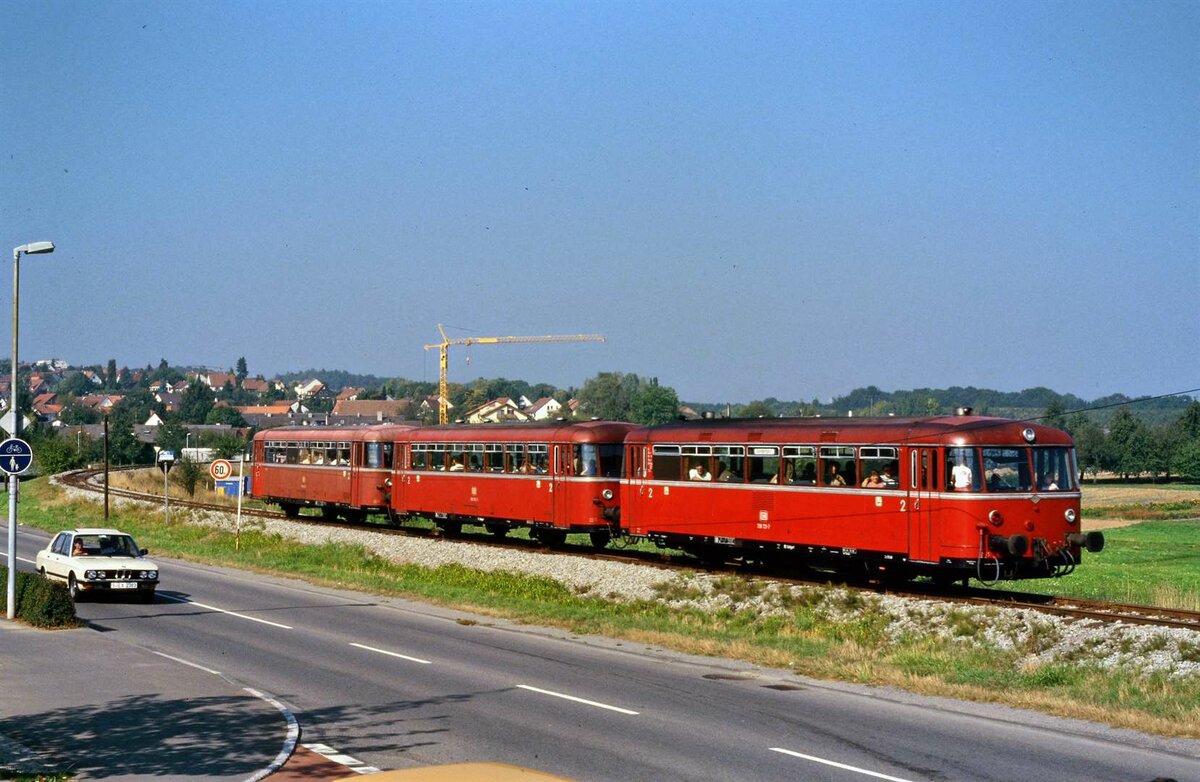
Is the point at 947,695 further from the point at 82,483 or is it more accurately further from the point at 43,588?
the point at 82,483

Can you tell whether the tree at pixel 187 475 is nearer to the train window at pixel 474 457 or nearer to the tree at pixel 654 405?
the train window at pixel 474 457

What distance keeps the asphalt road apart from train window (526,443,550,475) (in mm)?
11911

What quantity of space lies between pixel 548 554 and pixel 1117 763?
70.3 feet

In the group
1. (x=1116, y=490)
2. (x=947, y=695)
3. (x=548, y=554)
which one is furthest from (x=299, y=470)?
(x=1116, y=490)

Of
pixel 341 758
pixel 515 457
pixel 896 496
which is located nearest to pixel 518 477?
pixel 515 457

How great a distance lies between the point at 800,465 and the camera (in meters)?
26.7

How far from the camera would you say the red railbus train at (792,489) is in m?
23.3

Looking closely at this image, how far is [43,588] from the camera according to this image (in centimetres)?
2217

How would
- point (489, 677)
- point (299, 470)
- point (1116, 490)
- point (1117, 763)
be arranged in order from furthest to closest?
point (1116, 490), point (299, 470), point (489, 677), point (1117, 763)

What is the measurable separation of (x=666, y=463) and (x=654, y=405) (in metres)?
97.6

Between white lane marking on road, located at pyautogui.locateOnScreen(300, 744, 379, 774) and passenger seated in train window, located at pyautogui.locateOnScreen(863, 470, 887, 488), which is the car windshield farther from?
white lane marking on road, located at pyautogui.locateOnScreen(300, 744, 379, 774)

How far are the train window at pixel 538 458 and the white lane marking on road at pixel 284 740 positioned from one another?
741 inches

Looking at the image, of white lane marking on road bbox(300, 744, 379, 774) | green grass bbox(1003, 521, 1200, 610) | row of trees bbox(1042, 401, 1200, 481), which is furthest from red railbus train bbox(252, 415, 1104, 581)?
row of trees bbox(1042, 401, 1200, 481)

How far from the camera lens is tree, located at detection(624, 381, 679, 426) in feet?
397
